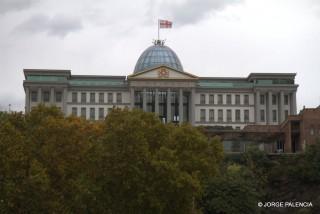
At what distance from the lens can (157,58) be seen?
15688 centimetres

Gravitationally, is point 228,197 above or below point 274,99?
below

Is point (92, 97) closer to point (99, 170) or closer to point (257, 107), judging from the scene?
point (257, 107)

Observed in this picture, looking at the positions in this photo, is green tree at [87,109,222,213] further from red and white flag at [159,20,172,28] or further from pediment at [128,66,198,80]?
red and white flag at [159,20,172,28]

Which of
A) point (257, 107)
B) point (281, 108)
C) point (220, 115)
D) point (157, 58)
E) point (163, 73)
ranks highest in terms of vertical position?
point (157, 58)

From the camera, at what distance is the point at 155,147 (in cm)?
6550

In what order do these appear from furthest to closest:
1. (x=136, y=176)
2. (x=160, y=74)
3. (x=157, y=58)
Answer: (x=157, y=58) → (x=160, y=74) → (x=136, y=176)

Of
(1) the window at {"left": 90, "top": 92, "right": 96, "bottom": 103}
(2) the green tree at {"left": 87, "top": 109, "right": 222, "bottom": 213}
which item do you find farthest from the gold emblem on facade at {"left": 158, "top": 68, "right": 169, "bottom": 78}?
(2) the green tree at {"left": 87, "top": 109, "right": 222, "bottom": 213}

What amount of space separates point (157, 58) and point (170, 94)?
27.9 feet

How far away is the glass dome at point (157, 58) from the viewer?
15638cm

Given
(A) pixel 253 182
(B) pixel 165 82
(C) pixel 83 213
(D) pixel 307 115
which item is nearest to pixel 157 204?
(C) pixel 83 213

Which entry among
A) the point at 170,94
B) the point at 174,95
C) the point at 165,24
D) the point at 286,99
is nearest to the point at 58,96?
the point at 170,94

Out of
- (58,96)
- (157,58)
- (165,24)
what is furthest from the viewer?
(157,58)

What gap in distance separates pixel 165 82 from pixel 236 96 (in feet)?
52.8

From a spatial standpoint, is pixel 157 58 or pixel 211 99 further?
pixel 211 99
